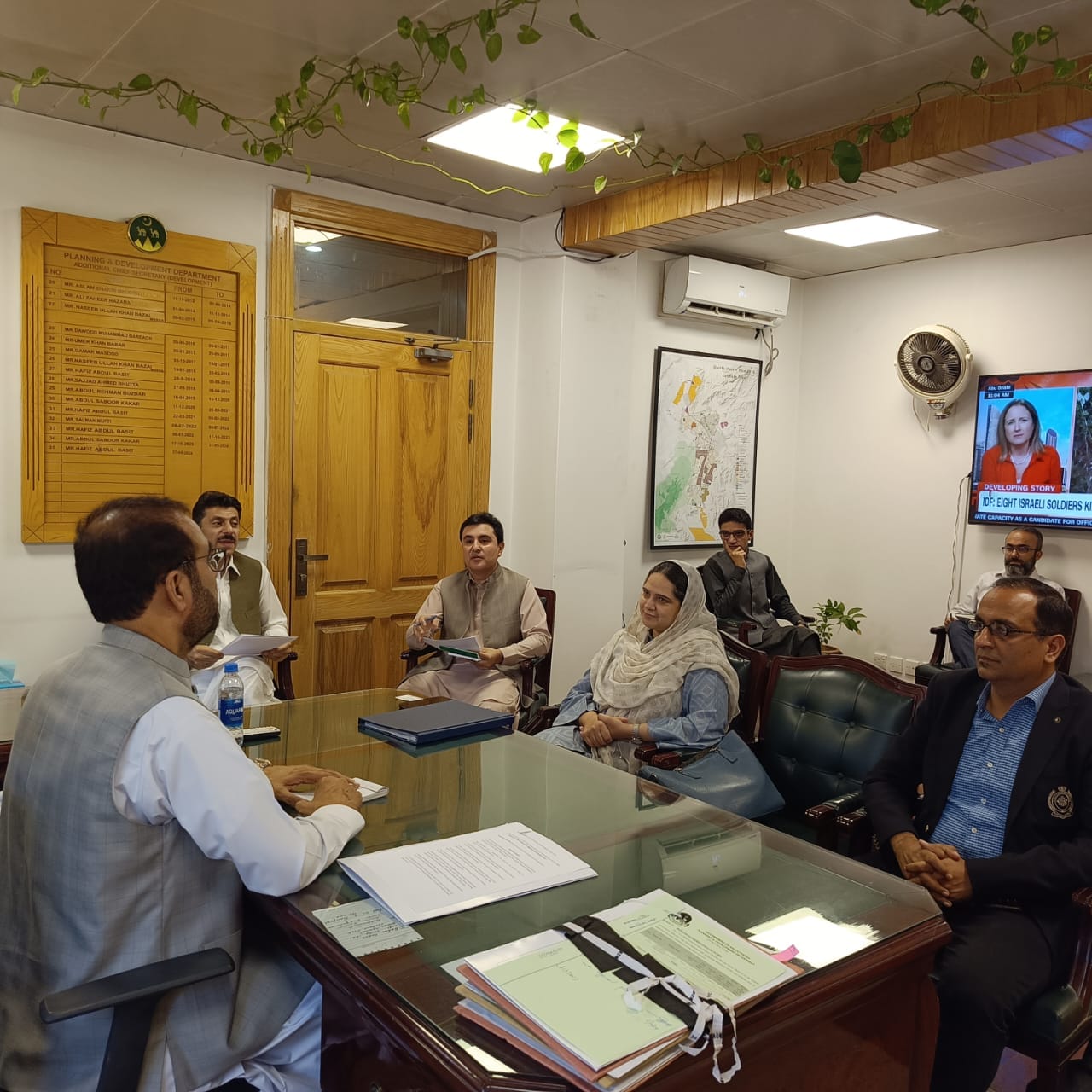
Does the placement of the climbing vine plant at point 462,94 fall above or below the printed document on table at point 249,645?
above

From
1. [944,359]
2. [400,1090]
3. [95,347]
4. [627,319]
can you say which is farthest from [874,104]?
[400,1090]

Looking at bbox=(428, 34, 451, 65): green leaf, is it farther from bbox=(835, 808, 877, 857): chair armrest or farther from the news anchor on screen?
the news anchor on screen

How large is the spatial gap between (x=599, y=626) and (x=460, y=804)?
326 centimetres

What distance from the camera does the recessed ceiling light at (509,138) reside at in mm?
3578

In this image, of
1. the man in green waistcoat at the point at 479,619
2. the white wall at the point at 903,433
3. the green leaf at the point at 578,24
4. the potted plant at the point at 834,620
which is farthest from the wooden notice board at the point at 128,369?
the white wall at the point at 903,433

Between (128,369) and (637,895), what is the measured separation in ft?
10.5

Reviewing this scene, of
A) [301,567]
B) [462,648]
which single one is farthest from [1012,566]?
[301,567]

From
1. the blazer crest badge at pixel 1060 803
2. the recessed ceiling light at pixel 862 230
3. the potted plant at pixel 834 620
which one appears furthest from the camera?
the potted plant at pixel 834 620

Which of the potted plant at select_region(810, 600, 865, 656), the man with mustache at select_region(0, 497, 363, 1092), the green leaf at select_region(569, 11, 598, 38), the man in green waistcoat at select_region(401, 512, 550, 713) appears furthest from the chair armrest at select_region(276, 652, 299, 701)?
the potted plant at select_region(810, 600, 865, 656)

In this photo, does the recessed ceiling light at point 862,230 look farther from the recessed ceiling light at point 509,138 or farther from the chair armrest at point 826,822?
the chair armrest at point 826,822

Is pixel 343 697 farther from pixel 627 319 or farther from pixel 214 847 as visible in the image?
pixel 627 319

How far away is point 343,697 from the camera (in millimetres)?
2887

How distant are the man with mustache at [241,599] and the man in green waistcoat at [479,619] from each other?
560mm

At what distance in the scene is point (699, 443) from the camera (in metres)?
5.82
